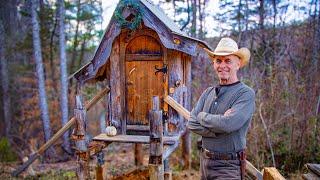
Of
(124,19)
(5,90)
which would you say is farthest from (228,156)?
(5,90)

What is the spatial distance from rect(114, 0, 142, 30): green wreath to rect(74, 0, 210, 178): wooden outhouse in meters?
0.07

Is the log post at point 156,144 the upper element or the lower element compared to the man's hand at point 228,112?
lower

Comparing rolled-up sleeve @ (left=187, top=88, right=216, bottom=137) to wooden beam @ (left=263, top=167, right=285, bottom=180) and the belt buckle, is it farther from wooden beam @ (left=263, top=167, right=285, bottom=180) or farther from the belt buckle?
wooden beam @ (left=263, top=167, right=285, bottom=180)

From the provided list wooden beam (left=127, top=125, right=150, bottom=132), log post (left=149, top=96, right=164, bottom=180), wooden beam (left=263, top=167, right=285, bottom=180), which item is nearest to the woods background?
wooden beam (left=127, top=125, right=150, bottom=132)

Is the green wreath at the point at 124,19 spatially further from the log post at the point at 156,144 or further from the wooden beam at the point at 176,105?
the log post at the point at 156,144

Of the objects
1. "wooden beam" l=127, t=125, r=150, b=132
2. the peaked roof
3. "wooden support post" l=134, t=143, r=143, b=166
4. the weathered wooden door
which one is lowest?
"wooden support post" l=134, t=143, r=143, b=166

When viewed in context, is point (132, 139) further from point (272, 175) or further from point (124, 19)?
point (272, 175)

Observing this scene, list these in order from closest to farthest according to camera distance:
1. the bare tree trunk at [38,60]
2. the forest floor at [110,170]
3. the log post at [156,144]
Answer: the log post at [156,144] → the forest floor at [110,170] → the bare tree trunk at [38,60]

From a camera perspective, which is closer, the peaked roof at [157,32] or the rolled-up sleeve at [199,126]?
the rolled-up sleeve at [199,126]

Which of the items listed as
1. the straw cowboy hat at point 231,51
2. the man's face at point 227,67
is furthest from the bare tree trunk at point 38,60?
the man's face at point 227,67

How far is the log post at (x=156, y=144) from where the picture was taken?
4.66m

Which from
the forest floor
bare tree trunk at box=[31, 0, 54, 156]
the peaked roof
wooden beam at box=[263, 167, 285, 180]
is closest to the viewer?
wooden beam at box=[263, 167, 285, 180]

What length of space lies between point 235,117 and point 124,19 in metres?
3.24

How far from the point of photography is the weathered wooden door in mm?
6055
